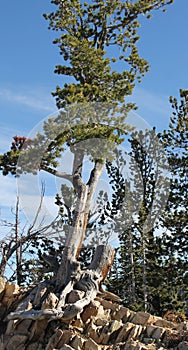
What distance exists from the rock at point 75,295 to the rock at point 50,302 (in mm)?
268

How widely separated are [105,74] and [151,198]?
4.63 m

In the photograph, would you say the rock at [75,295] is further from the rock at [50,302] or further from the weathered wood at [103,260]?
the weathered wood at [103,260]

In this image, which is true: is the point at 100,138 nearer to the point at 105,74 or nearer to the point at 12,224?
the point at 105,74

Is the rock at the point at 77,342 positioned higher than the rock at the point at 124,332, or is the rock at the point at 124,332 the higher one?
the rock at the point at 124,332

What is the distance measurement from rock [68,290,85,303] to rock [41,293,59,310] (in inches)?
10.5

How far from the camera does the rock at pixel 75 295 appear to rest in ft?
25.8

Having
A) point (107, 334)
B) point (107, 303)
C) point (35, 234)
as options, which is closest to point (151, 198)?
point (35, 234)

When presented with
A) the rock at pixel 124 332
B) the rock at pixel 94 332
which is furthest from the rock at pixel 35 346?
the rock at pixel 124 332

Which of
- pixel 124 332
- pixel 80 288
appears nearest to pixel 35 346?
pixel 80 288

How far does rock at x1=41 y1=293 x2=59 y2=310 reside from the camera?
300 inches

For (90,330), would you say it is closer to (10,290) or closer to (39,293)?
(39,293)

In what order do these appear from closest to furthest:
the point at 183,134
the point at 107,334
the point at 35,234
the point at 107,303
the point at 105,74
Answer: the point at 107,334 → the point at 107,303 → the point at 105,74 → the point at 35,234 → the point at 183,134

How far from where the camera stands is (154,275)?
12.1 metres

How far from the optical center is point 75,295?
792 centimetres
